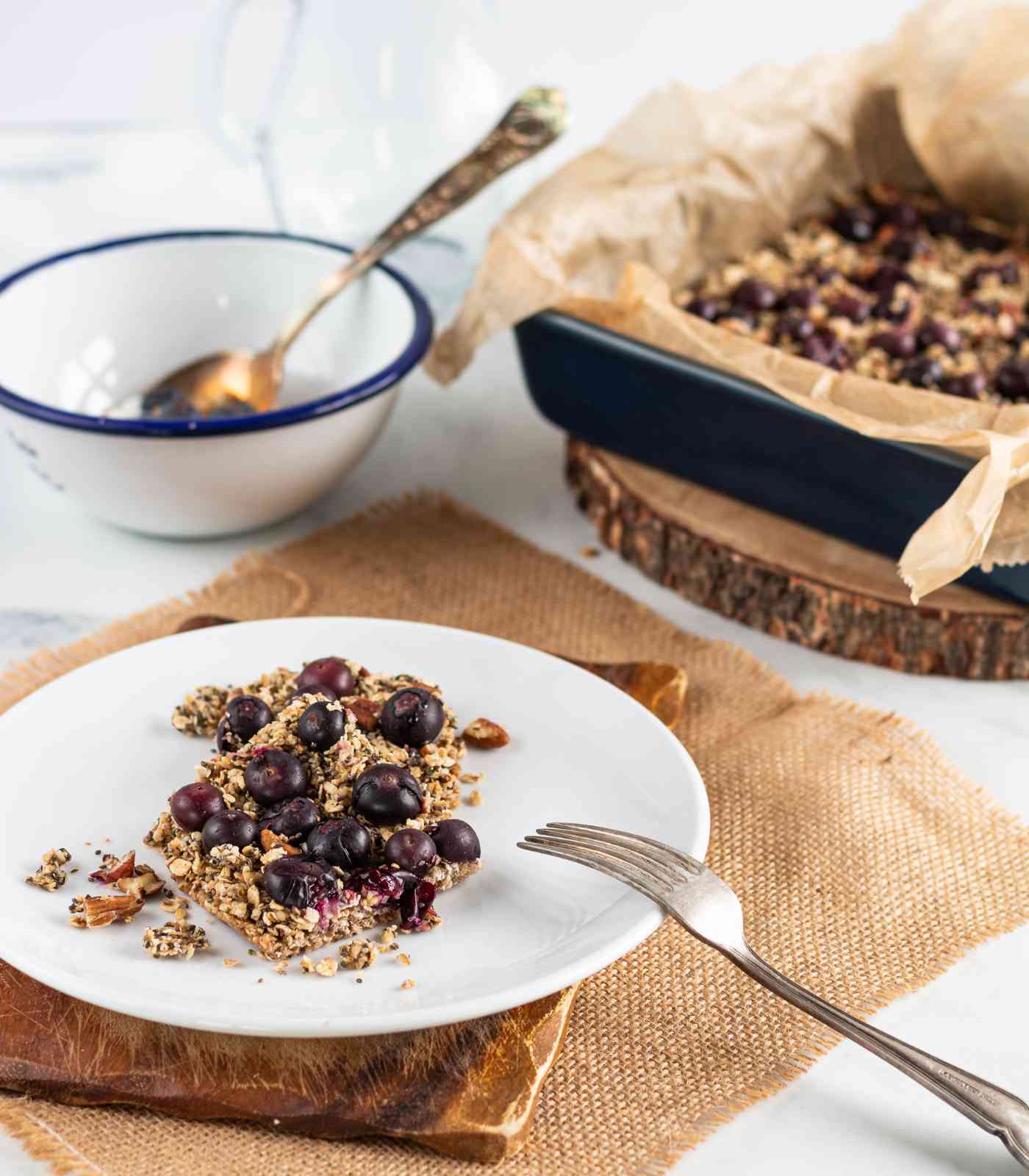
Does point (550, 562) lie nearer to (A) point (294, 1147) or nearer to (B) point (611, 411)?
(B) point (611, 411)

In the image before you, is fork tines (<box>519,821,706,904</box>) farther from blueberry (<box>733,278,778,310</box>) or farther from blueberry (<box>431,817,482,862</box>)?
blueberry (<box>733,278,778,310</box>)

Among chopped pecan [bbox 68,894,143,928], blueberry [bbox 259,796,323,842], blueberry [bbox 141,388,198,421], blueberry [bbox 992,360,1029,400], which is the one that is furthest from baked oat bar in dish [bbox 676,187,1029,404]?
chopped pecan [bbox 68,894,143,928]

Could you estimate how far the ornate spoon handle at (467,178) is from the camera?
1415 mm

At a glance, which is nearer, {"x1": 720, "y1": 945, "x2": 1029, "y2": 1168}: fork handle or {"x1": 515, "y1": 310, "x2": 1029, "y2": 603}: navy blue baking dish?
{"x1": 720, "y1": 945, "x2": 1029, "y2": 1168}: fork handle

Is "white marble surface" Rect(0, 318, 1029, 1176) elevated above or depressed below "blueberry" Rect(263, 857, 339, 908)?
below

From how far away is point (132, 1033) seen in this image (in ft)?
2.72

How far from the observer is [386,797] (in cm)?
89

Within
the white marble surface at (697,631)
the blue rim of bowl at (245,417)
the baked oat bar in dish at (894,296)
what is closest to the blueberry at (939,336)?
the baked oat bar in dish at (894,296)

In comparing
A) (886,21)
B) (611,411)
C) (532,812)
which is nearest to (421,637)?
(532,812)

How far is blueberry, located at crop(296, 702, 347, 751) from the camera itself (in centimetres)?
93

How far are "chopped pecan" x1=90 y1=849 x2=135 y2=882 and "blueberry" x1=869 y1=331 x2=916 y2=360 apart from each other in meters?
0.89

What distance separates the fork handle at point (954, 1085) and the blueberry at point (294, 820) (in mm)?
306

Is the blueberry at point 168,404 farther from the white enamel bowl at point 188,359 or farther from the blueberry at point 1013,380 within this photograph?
the blueberry at point 1013,380

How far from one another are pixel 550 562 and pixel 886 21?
5.62 feet
